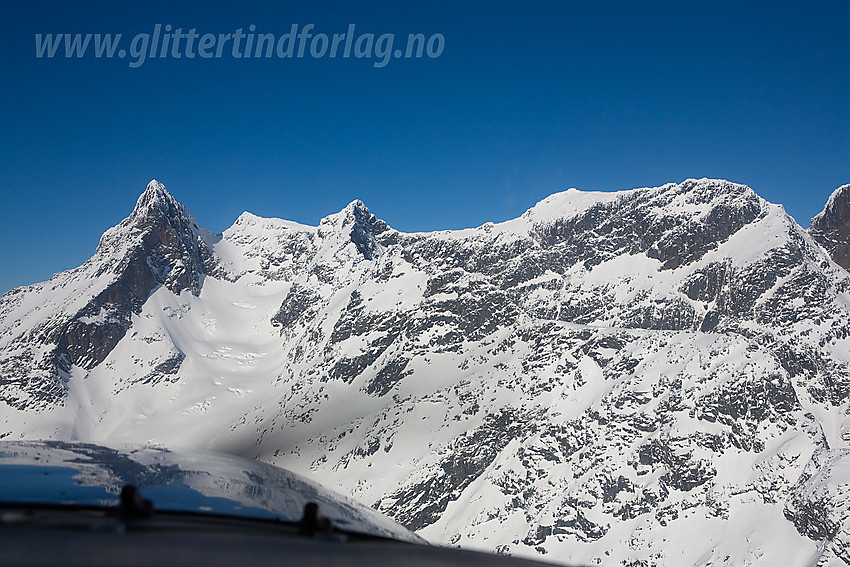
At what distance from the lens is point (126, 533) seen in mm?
3109

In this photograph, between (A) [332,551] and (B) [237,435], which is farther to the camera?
(B) [237,435]

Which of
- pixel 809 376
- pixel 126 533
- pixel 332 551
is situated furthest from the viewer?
pixel 809 376

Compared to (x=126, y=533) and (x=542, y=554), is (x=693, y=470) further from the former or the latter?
(x=126, y=533)

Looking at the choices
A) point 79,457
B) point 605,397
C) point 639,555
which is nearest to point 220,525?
point 79,457

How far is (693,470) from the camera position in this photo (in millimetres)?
146375

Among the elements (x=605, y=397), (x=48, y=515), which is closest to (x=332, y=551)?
(x=48, y=515)

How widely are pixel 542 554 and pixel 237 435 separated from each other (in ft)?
326

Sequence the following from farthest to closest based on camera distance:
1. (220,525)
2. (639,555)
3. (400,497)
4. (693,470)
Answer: (400,497), (693,470), (639,555), (220,525)

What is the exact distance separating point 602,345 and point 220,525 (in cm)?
18935

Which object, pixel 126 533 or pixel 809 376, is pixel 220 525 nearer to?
pixel 126 533

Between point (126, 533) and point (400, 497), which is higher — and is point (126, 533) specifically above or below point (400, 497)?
above

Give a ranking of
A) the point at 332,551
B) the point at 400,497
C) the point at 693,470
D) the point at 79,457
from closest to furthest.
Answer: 1. the point at 332,551
2. the point at 79,457
3. the point at 693,470
4. the point at 400,497

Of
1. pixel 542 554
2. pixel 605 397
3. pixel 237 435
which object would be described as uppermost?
pixel 605 397

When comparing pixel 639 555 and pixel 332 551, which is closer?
pixel 332 551
